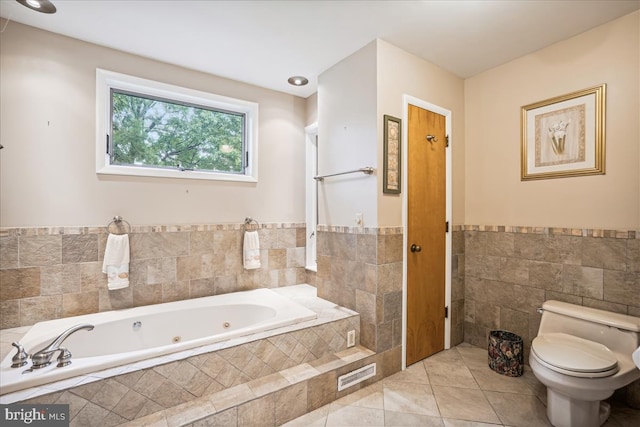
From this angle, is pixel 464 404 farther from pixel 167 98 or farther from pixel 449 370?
pixel 167 98

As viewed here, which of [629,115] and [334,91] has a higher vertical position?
[334,91]

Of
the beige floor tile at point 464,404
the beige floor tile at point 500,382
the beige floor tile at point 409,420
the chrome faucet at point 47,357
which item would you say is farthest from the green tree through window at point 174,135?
the beige floor tile at point 500,382

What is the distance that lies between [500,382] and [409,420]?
878mm

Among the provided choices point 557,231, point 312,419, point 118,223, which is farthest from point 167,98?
point 557,231

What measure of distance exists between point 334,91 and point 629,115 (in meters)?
2.05

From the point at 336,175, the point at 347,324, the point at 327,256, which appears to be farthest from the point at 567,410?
the point at 336,175

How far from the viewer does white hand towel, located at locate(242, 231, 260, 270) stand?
2.85 m

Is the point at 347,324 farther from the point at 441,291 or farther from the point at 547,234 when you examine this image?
the point at 547,234

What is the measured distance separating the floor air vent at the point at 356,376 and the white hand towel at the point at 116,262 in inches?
69.7

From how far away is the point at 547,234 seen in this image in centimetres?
231

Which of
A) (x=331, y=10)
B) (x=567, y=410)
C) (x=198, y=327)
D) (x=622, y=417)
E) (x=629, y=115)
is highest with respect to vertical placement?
(x=331, y=10)

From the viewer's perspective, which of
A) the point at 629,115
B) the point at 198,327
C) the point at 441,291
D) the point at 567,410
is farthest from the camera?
the point at 441,291

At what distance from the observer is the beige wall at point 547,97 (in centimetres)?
195

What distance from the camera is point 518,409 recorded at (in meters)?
1.89
